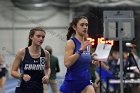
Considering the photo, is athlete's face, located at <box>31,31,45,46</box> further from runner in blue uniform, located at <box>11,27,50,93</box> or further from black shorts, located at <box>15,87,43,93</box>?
black shorts, located at <box>15,87,43,93</box>

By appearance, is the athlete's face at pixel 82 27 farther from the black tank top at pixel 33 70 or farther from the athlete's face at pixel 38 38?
the black tank top at pixel 33 70

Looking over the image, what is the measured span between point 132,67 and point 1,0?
7.00 metres

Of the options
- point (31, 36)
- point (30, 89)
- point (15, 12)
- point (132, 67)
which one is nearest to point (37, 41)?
point (31, 36)

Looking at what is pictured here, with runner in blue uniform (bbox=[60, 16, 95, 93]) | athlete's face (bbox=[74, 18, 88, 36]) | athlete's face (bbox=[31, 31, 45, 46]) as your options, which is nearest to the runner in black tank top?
athlete's face (bbox=[31, 31, 45, 46])

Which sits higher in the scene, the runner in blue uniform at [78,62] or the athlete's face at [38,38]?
the athlete's face at [38,38]

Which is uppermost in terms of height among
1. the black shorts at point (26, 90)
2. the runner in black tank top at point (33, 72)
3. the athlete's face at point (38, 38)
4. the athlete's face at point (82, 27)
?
the athlete's face at point (82, 27)

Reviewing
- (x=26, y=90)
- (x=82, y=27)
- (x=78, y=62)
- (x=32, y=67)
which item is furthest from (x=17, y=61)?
(x=82, y=27)

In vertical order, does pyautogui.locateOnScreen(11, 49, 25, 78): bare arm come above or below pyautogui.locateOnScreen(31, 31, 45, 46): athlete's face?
below

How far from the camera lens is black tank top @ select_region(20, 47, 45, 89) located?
17.6 ft

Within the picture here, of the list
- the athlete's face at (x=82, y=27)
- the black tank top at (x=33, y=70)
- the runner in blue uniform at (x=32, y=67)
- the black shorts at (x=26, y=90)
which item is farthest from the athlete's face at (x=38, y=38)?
the black shorts at (x=26, y=90)

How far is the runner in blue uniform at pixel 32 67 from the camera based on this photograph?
17.6 feet

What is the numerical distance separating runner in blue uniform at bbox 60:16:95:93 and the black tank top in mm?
331

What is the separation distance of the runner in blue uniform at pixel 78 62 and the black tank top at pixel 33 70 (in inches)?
13.0

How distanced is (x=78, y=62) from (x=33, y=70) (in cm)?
57
